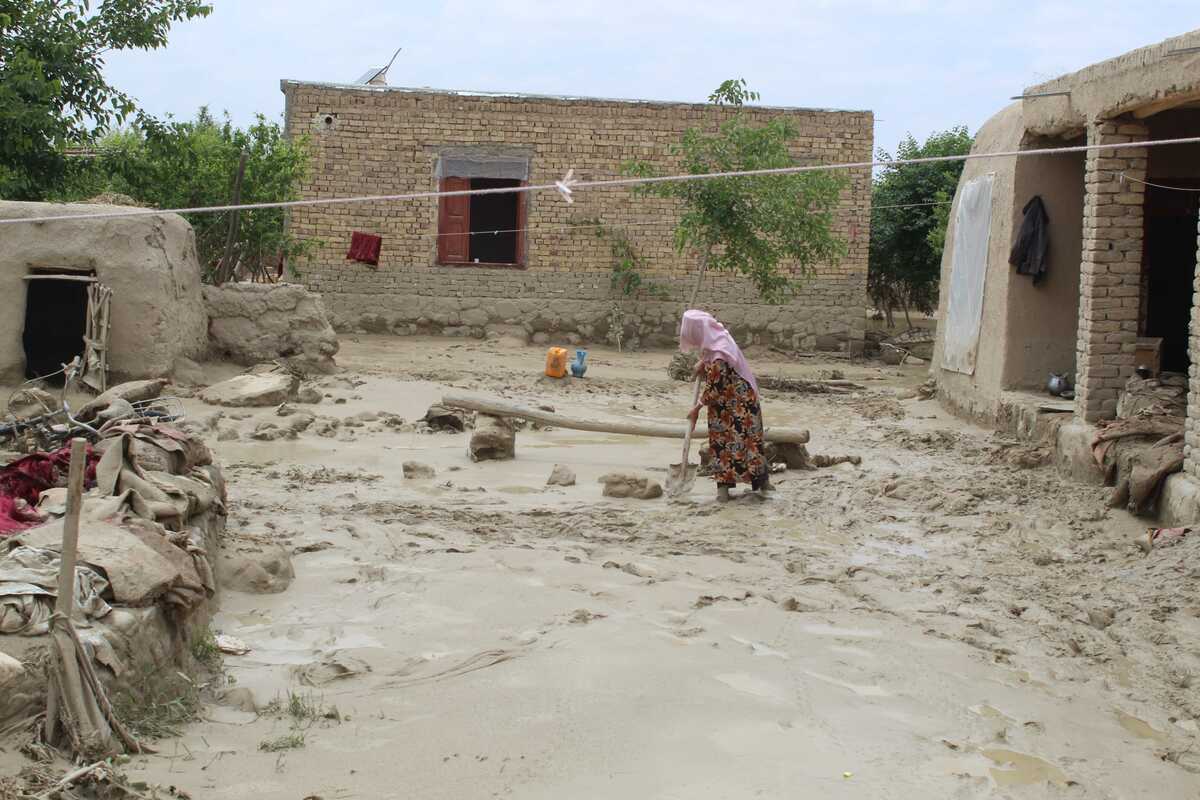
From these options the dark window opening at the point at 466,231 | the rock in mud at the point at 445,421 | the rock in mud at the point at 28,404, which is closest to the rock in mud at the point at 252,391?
the rock in mud at the point at 28,404

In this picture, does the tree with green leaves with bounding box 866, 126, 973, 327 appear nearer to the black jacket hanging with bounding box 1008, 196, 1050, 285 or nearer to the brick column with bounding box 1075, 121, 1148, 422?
the black jacket hanging with bounding box 1008, 196, 1050, 285

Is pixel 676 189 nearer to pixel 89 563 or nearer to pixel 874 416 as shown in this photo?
pixel 874 416

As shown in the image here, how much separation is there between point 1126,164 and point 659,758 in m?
6.58

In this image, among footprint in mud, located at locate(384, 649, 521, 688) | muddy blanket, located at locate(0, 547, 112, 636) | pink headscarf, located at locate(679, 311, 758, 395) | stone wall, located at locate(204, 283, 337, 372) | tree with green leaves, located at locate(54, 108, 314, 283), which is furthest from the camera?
tree with green leaves, located at locate(54, 108, 314, 283)

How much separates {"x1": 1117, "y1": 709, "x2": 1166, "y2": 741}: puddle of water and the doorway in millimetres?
9331

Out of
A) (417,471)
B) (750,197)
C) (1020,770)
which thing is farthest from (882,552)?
(750,197)

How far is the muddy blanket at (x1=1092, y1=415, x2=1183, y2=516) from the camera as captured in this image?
7.19m

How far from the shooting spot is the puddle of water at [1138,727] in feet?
14.0

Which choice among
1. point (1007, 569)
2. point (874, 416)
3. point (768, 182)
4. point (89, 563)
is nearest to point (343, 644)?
point (89, 563)

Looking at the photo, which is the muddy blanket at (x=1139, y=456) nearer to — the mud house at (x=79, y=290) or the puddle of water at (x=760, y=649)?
the puddle of water at (x=760, y=649)

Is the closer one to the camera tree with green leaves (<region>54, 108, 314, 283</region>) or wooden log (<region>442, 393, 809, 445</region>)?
wooden log (<region>442, 393, 809, 445</region>)

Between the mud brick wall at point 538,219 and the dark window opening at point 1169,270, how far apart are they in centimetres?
708

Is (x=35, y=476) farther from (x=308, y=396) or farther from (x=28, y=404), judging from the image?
(x=308, y=396)

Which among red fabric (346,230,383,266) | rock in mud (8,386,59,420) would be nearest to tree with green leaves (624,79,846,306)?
red fabric (346,230,383,266)
